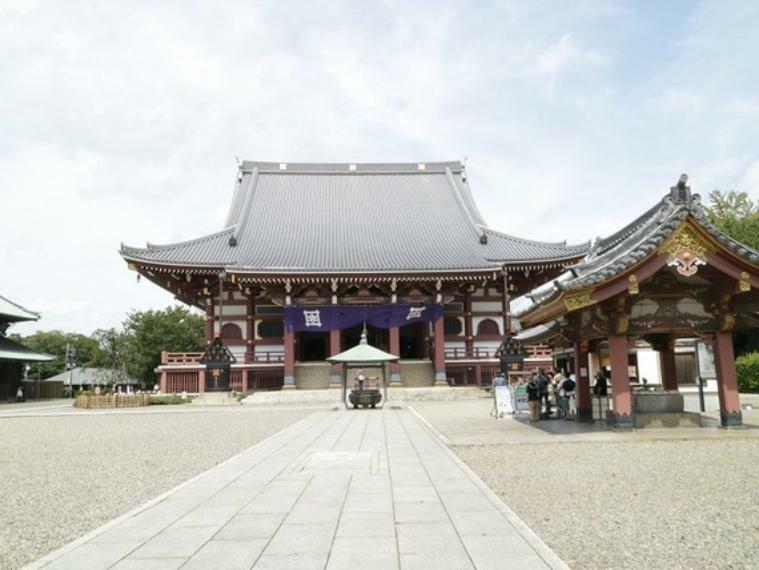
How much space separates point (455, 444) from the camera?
12070 mm

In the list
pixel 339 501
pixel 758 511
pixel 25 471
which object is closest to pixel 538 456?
pixel 758 511

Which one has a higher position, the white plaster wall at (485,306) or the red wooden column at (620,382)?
the white plaster wall at (485,306)

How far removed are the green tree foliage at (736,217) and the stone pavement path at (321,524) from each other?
117 feet

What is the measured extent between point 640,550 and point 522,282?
3179 centimetres

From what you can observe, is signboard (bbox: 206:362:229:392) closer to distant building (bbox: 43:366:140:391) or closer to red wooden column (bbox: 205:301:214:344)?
red wooden column (bbox: 205:301:214:344)

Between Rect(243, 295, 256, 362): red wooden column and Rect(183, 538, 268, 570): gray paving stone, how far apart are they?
28257mm

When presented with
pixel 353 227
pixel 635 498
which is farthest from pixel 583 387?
pixel 353 227

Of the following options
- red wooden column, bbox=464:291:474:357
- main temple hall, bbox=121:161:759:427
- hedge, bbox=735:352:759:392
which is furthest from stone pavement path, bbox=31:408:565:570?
hedge, bbox=735:352:759:392

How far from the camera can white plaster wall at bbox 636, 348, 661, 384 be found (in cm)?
3281

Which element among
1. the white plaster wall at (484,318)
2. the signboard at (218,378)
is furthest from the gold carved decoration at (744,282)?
the signboard at (218,378)

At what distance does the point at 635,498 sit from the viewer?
7195mm

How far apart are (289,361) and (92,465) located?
829 inches

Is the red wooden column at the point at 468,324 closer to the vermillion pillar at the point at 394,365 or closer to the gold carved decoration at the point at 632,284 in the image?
the vermillion pillar at the point at 394,365

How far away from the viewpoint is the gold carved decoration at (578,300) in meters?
12.6
